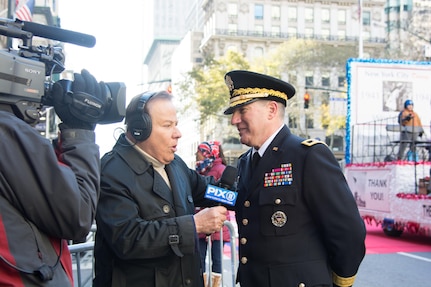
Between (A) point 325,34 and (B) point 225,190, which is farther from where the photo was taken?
(A) point 325,34

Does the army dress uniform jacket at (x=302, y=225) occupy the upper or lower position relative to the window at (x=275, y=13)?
lower

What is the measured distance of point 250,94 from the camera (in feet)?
8.90

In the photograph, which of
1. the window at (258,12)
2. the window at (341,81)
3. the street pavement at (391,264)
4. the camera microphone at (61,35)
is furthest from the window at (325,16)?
the camera microphone at (61,35)

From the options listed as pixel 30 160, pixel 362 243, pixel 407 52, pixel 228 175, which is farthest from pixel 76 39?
pixel 407 52

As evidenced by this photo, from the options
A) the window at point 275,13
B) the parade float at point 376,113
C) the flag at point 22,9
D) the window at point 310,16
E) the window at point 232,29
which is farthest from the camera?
the window at point 310,16

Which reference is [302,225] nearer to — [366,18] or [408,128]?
[408,128]

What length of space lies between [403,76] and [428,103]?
1.37 meters

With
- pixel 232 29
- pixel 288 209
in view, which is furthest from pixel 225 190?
pixel 232 29

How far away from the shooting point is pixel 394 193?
11688 mm

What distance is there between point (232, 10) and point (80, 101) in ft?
211

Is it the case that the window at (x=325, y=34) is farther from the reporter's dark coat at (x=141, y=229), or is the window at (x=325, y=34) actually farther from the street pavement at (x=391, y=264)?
the reporter's dark coat at (x=141, y=229)

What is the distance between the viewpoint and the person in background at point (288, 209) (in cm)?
246

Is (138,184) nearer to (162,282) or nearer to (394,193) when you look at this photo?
(162,282)

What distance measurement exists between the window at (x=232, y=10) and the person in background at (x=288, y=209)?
206 ft
